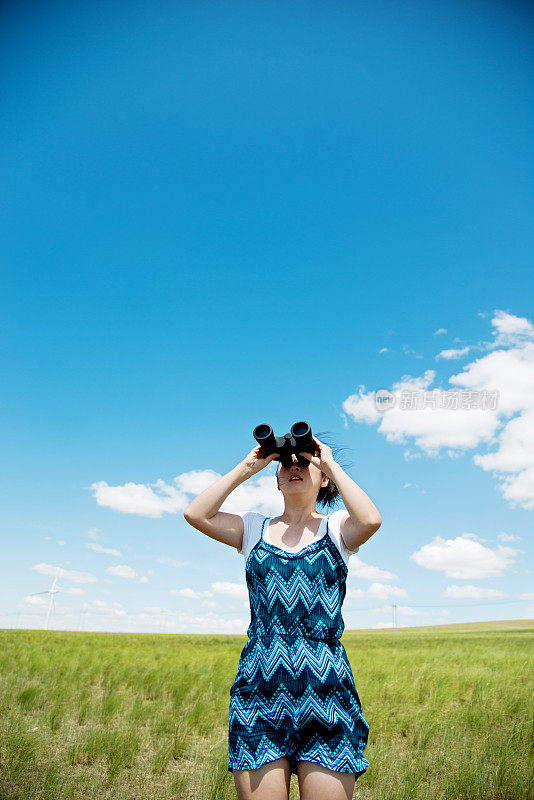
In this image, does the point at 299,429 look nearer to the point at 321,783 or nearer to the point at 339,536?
the point at 339,536

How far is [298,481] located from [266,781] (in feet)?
4.24

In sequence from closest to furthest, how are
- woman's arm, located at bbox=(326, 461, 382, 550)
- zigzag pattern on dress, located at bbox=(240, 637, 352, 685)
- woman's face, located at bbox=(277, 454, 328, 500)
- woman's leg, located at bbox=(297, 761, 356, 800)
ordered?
1. woman's leg, located at bbox=(297, 761, 356, 800)
2. zigzag pattern on dress, located at bbox=(240, 637, 352, 685)
3. woman's arm, located at bbox=(326, 461, 382, 550)
4. woman's face, located at bbox=(277, 454, 328, 500)

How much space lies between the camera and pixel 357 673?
8.59 meters

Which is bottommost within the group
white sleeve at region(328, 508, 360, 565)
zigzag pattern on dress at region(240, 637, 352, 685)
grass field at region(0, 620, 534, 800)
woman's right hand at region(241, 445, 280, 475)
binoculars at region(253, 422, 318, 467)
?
grass field at region(0, 620, 534, 800)

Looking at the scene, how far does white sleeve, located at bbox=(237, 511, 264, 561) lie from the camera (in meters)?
2.60

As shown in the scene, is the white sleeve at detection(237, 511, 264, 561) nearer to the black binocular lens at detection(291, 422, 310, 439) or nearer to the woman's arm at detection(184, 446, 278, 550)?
the woman's arm at detection(184, 446, 278, 550)

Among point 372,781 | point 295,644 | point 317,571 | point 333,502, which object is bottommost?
point 372,781

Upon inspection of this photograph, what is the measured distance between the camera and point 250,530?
2.64 m

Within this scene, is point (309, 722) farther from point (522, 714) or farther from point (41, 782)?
point (522, 714)

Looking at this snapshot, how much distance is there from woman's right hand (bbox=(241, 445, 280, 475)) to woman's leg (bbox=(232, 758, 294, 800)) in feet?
4.19

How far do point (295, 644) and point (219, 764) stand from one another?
2.94 meters

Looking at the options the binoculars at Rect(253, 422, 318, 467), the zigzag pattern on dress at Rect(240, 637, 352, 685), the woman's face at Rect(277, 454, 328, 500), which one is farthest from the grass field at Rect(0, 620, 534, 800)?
the binoculars at Rect(253, 422, 318, 467)

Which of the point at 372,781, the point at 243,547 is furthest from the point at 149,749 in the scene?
the point at 243,547

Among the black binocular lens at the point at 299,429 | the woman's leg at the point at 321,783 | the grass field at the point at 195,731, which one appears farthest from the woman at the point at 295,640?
the grass field at the point at 195,731
